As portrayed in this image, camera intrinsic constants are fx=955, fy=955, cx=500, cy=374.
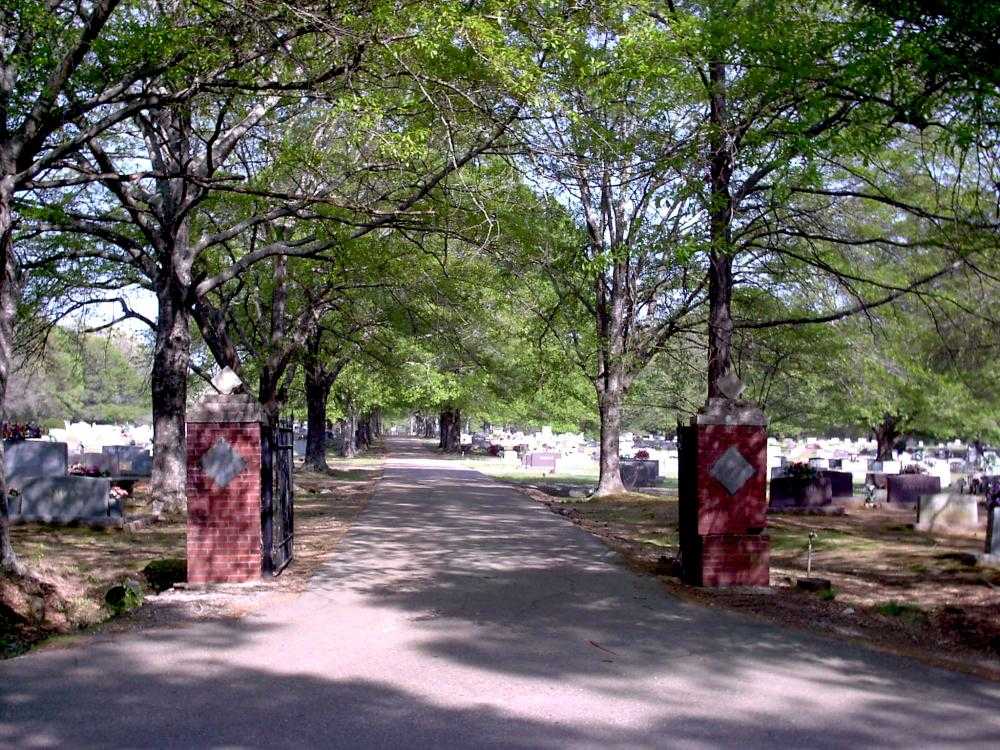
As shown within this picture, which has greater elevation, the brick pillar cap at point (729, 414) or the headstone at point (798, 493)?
the brick pillar cap at point (729, 414)

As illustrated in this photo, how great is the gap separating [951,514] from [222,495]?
13145mm

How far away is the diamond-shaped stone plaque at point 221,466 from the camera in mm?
10133

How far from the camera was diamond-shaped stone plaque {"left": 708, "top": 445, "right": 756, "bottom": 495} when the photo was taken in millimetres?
10391

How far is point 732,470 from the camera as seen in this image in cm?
1041

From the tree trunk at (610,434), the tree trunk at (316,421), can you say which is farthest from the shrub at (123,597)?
the tree trunk at (316,421)

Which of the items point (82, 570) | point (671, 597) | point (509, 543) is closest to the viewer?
point (671, 597)

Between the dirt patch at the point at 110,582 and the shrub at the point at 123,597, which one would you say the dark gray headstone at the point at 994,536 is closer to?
the dirt patch at the point at 110,582

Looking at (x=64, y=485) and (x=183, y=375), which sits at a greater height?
(x=183, y=375)

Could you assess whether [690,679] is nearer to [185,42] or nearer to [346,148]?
[185,42]

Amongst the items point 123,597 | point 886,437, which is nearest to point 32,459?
point 123,597

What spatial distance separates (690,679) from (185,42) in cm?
810

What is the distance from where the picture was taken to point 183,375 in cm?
1828

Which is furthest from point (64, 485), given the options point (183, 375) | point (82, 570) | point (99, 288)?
point (99, 288)

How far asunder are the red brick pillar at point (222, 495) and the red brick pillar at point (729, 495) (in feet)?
15.8
